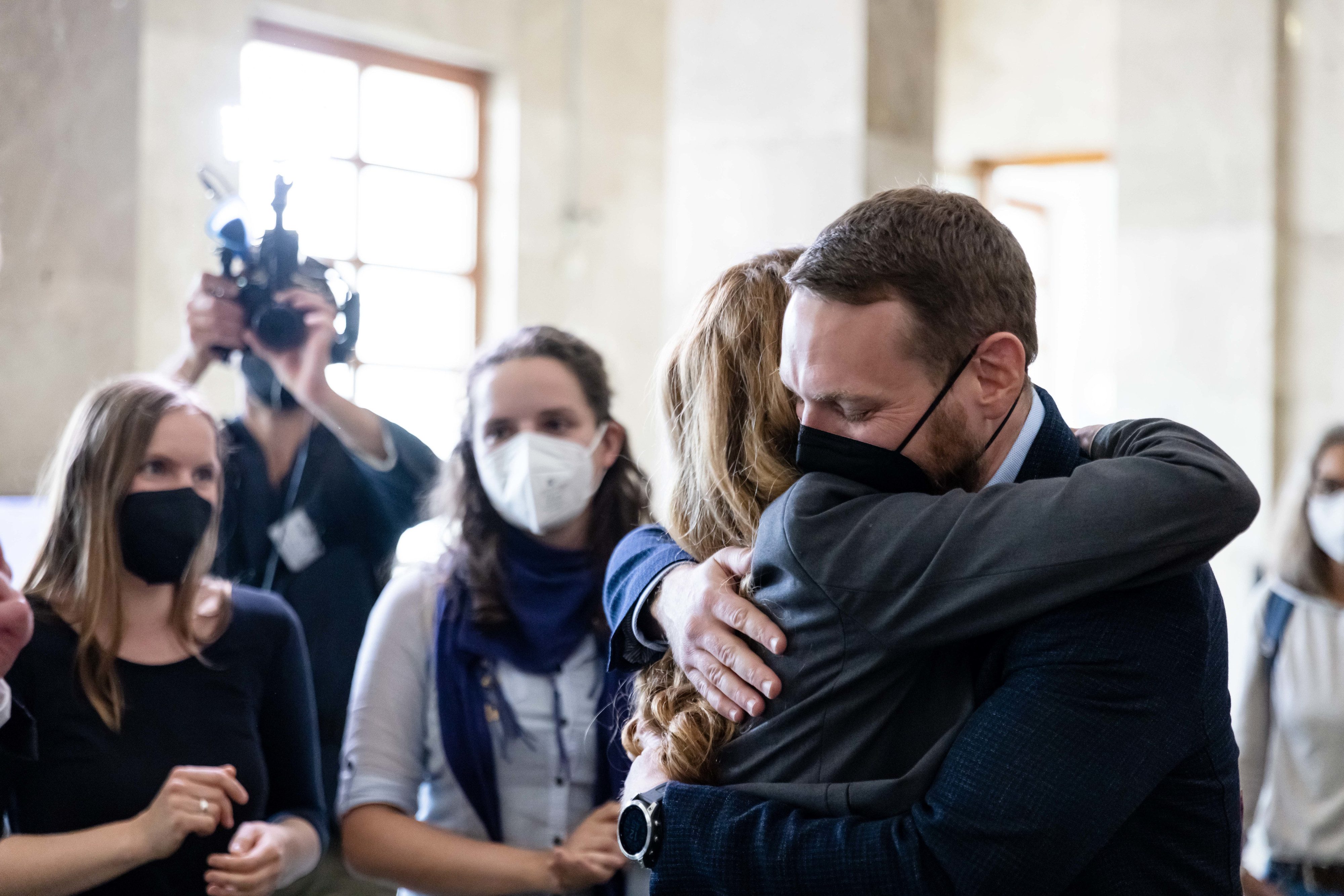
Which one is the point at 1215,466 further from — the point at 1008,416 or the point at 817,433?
the point at 817,433

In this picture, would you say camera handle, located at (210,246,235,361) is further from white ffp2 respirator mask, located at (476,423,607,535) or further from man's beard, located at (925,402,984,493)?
man's beard, located at (925,402,984,493)

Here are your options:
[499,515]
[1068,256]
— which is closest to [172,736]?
[499,515]

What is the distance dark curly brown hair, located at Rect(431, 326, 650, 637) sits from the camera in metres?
2.55

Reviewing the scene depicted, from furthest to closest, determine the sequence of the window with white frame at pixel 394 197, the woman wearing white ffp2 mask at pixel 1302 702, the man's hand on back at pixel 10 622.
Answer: the window with white frame at pixel 394 197 → the woman wearing white ffp2 mask at pixel 1302 702 → the man's hand on back at pixel 10 622

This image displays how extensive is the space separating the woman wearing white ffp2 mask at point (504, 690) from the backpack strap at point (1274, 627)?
1824 mm

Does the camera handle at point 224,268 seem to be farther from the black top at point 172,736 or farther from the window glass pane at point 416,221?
the window glass pane at point 416,221

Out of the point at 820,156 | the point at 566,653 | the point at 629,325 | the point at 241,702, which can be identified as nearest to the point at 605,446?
the point at 566,653

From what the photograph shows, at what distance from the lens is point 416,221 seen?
7148mm

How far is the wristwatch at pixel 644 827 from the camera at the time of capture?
4.70ft

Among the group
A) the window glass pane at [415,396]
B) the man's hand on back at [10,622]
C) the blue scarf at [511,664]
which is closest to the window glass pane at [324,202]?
the window glass pane at [415,396]

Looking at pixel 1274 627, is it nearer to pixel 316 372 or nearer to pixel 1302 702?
pixel 1302 702

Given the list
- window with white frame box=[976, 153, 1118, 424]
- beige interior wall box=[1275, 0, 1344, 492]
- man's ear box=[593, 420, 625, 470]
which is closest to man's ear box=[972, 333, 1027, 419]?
man's ear box=[593, 420, 625, 470]

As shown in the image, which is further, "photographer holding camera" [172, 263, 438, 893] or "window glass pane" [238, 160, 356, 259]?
"window glass pane" [238, 160, 356, 259]

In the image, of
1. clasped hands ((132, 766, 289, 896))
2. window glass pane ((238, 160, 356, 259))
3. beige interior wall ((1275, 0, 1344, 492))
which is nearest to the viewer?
clasped hands ((132, 766, 289, 896))
